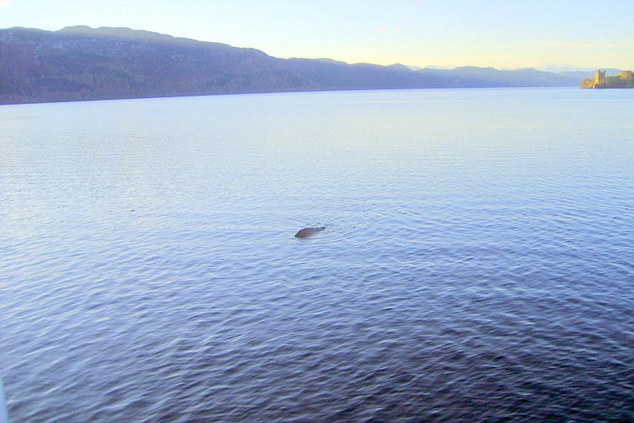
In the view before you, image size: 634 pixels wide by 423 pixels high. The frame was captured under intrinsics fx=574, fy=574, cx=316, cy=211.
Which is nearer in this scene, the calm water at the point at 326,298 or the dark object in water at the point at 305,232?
the calm water at the point at 326,298

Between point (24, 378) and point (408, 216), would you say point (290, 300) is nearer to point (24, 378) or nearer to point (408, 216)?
Answer: point (24, 378)

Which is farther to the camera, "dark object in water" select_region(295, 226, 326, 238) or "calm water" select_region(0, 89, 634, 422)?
"dark object in water" select_region(295, 226, 326, 238)

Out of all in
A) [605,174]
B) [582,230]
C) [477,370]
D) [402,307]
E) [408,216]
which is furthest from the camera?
[605,174]

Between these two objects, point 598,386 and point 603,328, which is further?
point 603,328

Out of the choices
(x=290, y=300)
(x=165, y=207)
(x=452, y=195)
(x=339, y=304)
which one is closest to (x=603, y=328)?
(x=339, y=304)

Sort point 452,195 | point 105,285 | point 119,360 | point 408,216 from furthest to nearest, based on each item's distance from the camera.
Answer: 1. point 452,195
2. point 408,216
3. point 105,285
4. point 119,360

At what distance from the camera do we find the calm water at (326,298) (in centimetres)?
2877

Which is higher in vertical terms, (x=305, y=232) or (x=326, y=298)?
(x=305, y=232)

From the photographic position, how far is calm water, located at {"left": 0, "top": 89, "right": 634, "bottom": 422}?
1133 inches

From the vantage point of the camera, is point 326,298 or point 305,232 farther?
point 305,232

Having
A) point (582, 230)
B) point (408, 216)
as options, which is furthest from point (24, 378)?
point (582, 230)

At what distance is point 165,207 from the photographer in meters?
76.7

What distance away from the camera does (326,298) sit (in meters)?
42.2

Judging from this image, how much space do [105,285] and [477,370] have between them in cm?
3060
